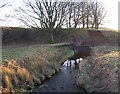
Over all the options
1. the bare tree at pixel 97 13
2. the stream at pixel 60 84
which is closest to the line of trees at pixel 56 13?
the bare tree at pixel 97 13

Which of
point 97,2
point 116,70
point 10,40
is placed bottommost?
point 10,40

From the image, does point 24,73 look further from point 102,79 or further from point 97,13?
point 97,13

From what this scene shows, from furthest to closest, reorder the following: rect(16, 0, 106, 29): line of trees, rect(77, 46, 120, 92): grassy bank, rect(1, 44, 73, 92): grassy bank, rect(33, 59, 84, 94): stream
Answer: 1. rect(16, 0, 106, 29): line of trees
2. rect(33, 59, 84, 94): stream
3. rect(1, 44, 73, 92): grassy bank
4. rect(77, 46, 120, 92): grassy bank

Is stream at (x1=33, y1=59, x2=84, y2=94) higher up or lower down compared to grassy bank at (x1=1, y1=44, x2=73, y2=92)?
lower down

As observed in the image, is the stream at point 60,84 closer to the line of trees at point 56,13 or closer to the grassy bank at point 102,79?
the grassy bank at point 102,79

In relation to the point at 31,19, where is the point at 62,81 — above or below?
below

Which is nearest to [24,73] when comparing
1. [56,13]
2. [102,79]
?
[102,79]

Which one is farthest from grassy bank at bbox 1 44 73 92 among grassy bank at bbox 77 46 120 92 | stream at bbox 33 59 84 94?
grassy bank at bbox 77 46 120 92

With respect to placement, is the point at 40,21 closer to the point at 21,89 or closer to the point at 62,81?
the point at 62,81

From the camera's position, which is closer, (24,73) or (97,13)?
(24,73)

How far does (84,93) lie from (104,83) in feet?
6.23

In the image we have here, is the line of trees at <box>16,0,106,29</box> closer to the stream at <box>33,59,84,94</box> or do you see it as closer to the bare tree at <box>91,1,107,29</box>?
the bare tree at <box>91,1,107,29</box>

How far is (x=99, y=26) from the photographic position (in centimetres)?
5847

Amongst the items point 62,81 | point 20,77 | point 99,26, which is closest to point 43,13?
point 99,26
